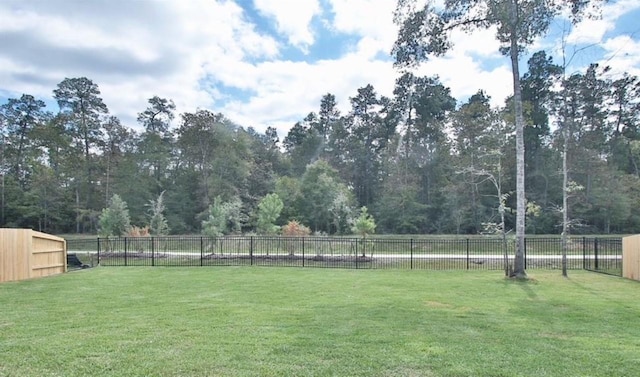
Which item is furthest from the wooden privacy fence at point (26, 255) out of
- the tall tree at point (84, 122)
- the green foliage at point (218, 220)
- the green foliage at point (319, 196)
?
the tall tree at point (84, 122)

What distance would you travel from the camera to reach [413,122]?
4388cm

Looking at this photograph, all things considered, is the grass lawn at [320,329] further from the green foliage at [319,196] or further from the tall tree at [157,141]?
the tall tree at [157,141]

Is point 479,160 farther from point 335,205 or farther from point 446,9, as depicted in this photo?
point 446,9

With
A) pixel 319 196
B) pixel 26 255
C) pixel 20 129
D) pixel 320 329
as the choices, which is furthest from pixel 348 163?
pixel 320 329

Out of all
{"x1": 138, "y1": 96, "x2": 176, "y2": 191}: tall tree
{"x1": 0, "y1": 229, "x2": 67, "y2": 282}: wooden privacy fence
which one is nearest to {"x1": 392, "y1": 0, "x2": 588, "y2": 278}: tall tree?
{"x1": 0, "y1": 229, "x2": 67, "y2": 282}: wooden privacy fence

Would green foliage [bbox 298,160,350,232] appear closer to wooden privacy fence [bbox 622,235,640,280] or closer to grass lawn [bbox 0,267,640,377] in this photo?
wooden privacy fence [bbox 622,235,640,280]

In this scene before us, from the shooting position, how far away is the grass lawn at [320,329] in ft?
13.2

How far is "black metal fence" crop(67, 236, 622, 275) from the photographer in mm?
14992

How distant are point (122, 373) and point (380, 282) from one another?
7.42m

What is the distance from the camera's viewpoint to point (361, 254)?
18406mm

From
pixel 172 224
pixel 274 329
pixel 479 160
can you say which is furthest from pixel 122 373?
pixel 172 224

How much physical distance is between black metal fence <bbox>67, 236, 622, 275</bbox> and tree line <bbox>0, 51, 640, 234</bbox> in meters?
11.3

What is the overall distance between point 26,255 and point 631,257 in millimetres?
16704

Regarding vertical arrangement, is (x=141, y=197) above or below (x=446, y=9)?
below
